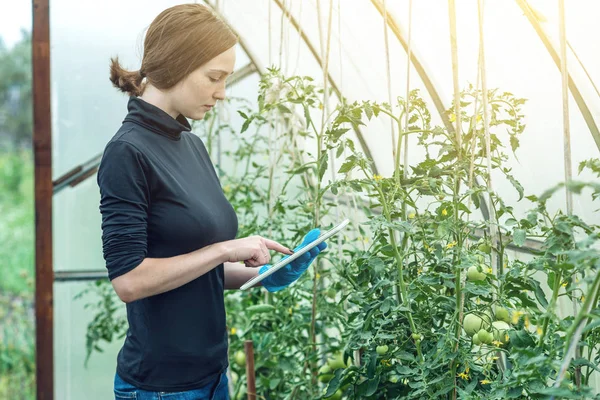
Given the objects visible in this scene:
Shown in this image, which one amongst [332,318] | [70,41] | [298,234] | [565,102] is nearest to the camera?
[565,102]

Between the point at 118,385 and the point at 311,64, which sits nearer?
the point at 118,385

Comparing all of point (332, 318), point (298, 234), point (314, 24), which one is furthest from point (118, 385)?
point (314, 24)

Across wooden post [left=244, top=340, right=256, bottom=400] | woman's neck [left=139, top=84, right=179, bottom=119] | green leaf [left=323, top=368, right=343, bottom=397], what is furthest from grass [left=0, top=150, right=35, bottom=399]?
woman's neck [left=139, top=84, right=179, bottom=119]

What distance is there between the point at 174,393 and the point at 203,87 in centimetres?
59

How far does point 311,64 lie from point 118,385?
5.07 ft

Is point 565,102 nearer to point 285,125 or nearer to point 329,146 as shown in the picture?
point 329,146

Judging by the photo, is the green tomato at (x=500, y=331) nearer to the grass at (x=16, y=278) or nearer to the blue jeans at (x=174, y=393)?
the blue jeans at (x=174, y=393)

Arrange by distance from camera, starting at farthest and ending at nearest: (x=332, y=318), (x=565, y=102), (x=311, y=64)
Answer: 1. (x=311, y=64)
2. (x=332, y=318)
3. (x=565, y=102)

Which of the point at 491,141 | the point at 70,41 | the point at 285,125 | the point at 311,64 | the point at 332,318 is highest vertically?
the point at 70,41

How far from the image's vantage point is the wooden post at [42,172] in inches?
116

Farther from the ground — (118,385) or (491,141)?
(491,141)

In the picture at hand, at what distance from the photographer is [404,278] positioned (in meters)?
1.53

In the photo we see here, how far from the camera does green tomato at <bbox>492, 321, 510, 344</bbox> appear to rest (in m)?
1.29

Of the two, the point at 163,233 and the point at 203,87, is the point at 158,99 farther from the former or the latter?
the point at 163,233
